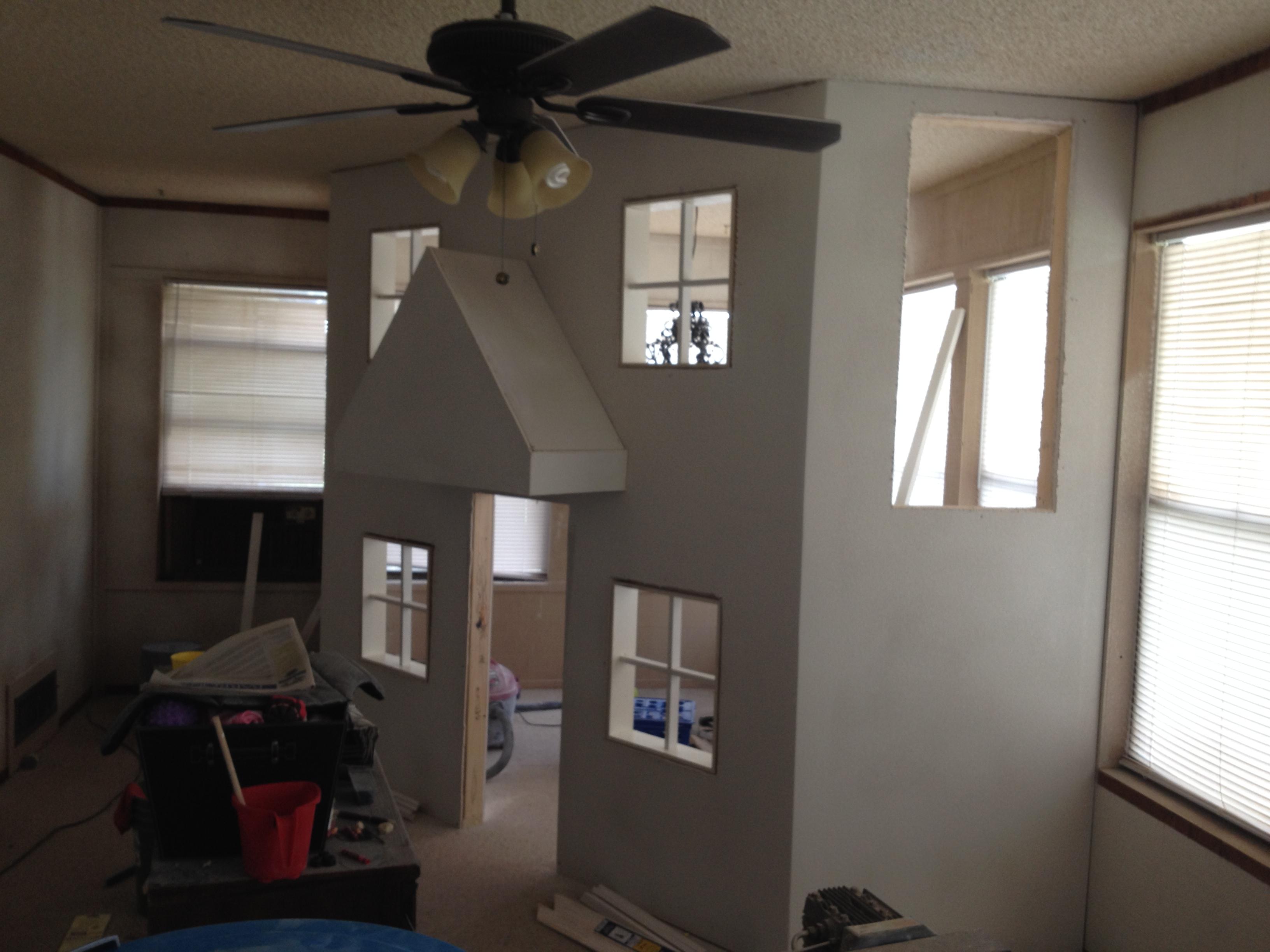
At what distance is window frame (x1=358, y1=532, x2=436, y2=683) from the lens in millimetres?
4875

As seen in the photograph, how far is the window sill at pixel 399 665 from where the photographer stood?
4977 millimetres

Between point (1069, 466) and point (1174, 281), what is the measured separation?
72cm

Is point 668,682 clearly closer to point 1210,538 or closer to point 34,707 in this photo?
point 1210,538

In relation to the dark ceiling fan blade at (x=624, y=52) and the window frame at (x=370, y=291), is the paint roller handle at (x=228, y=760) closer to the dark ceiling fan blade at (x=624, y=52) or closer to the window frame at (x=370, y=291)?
the dark ceiling fan blade at (x=624, y=52)

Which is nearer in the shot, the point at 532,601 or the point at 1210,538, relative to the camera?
the point at 1210,538

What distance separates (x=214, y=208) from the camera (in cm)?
638

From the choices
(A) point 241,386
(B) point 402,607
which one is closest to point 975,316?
(B) point 402,607

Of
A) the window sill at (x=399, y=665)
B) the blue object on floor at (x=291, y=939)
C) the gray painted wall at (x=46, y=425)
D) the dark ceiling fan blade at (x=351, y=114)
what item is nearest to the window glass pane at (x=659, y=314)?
the window sill at (x=399, y=665)

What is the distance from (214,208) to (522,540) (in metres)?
2.97

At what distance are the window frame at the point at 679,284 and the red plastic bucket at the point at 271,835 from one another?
2128mm

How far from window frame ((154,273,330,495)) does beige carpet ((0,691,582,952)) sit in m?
1.53

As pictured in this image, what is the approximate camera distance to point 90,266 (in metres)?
6.21

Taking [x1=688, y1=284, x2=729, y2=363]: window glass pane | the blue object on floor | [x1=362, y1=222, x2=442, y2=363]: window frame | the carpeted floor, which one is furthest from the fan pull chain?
the blue object on floor

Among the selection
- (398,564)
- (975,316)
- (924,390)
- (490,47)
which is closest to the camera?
(490,47)
